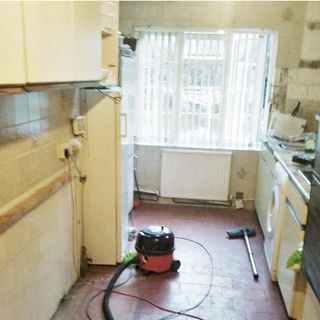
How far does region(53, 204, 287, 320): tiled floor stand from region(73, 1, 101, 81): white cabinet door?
60.3 inches

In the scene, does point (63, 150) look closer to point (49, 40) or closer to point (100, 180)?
point (100, 180)

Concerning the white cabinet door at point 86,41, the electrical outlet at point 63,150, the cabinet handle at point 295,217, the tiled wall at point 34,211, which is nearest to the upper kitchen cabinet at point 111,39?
the tiled wall at point 34,211

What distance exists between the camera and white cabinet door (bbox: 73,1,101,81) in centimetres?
158

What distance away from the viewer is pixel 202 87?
393 cm

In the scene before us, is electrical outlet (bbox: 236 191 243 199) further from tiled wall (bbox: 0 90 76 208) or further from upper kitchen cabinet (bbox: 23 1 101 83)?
upper kitchen cabinet (bbox: 23 1 101 83)

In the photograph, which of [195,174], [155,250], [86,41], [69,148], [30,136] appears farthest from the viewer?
[195,174]

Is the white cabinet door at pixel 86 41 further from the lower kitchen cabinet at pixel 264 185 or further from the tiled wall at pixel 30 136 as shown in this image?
the lower kitchen cabinet at pixel 264 185

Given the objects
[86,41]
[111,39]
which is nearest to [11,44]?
[86,41]

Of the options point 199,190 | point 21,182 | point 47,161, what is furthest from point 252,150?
point 21,182

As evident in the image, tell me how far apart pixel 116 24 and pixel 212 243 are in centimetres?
210

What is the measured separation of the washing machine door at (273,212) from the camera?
2693mm

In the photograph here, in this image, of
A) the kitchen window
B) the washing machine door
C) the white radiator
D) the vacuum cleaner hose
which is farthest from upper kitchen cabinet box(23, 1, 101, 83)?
the white radiator

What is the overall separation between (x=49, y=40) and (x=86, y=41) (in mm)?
396

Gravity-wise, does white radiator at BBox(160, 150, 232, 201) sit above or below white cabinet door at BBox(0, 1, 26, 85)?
below
